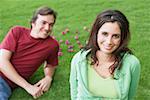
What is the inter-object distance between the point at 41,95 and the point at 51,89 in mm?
151

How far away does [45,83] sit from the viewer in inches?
167

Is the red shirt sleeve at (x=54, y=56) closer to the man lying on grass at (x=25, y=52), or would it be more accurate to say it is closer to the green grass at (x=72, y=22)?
the man lying on grass at (x=25, y=52)

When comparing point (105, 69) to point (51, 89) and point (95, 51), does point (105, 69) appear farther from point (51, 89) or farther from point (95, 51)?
point (51, 89)

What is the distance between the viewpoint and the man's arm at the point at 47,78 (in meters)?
4.20

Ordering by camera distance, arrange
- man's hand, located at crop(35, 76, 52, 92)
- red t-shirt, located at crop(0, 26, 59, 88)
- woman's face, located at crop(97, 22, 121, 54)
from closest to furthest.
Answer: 1. woman's face, located at crop(97, 22, 121, 54)
2. red t-shirt, located at crop(0, 26, 59, 88)
3. man's hand, located at crop(35, 76, 52, 92)

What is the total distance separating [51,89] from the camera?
13.9 ft

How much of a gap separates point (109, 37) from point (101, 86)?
37cm

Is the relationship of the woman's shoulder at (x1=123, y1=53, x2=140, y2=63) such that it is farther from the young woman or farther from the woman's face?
the woman's face

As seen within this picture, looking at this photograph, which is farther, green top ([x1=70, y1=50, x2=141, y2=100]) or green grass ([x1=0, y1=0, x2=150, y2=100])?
green grass ([x1=0, y1=0, x2=150, y2=100])

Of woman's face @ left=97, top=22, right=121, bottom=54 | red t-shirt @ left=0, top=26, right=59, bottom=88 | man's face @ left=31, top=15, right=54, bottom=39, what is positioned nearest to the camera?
woman's face @ left=97, top=22, right=121, bottom=54

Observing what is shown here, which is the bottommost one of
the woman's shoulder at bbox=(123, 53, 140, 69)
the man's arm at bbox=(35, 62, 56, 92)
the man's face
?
the man's arm at bbox=(35, 62, 56, 92)

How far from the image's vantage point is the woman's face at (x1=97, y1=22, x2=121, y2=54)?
282 centimetres

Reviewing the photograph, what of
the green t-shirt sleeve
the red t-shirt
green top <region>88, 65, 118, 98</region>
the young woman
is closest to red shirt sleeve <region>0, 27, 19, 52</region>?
the red t-shirt

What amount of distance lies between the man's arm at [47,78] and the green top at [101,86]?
4.36 feet
